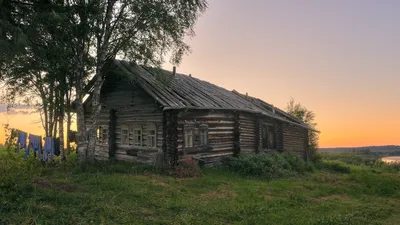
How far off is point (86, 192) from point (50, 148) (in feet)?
31.7

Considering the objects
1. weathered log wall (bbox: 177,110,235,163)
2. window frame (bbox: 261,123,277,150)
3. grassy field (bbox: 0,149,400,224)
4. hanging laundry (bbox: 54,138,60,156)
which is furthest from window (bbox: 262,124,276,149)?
hanging laundry (bbox: 54,138,60,156)

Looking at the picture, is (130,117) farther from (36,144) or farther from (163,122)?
(36,144)

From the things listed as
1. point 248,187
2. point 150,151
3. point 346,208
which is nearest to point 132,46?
point 150,151

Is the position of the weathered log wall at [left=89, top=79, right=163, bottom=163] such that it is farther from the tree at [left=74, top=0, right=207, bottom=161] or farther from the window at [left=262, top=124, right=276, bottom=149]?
the window at [left=262, top=124, right=276, bottom=149]

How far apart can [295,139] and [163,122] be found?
16296 mm

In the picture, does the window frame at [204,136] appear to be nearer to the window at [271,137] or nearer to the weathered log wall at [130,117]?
the weathered log wall at [130,117]

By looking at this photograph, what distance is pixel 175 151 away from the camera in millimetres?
15695

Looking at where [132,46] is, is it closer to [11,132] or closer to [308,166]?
[11,132]

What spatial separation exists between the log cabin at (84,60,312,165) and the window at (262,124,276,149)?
1.70 metres

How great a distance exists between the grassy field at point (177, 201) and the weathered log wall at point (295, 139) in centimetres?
1201

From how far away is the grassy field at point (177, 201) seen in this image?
748 centimetres

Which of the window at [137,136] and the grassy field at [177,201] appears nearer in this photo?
the grassy field at [177,201]

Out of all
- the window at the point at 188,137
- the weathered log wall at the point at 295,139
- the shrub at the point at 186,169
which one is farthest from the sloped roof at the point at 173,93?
the weathered log wall at the point at 295,139

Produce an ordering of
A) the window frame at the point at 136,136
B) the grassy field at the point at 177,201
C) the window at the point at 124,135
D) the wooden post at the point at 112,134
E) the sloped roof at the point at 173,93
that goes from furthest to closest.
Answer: the wooden post at the point at 112,134 < the window at the point at 124,135 < the window frame at the point at 136,136 < the sloped roof at the point at 173,93 < the grassy field at the point at 177,201
